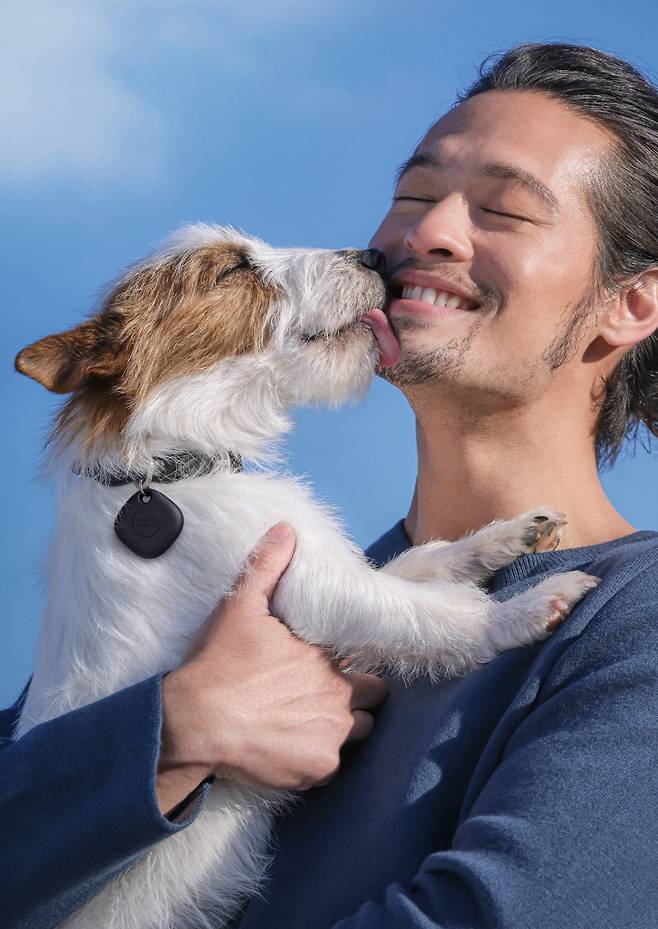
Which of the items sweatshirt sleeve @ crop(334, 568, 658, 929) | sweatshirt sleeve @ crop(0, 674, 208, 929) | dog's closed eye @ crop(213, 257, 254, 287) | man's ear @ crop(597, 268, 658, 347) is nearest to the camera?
sweatshirt sleeve @ crop(334, 568, 658, 929)

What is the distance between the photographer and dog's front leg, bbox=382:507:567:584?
8.05 feet

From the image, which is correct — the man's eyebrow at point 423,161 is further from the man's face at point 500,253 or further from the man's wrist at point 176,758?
the man's wrist at point 176,758

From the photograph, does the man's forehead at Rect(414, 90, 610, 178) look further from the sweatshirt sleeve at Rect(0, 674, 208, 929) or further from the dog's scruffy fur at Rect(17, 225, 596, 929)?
the sweatshirt sleeve at Rect(0, 674, 208, 929)

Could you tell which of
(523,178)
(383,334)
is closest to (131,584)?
(383,334)

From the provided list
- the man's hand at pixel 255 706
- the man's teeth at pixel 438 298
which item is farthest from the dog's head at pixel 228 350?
the man's hand at pixel 255 706

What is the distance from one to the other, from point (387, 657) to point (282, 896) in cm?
62

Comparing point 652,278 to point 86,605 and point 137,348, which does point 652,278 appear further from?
point 86,605

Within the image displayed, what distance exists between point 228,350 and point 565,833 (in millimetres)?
1716

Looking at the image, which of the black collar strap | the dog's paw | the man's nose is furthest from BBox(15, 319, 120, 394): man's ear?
the dog's paw

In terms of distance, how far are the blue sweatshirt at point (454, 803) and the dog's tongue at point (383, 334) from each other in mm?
919

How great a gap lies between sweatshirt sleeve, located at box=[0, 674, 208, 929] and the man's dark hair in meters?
1.77

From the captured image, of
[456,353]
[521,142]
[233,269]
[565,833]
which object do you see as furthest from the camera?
[233,269]

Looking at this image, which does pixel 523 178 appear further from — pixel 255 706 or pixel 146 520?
pixel 255 706

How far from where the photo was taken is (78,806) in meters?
1.82
